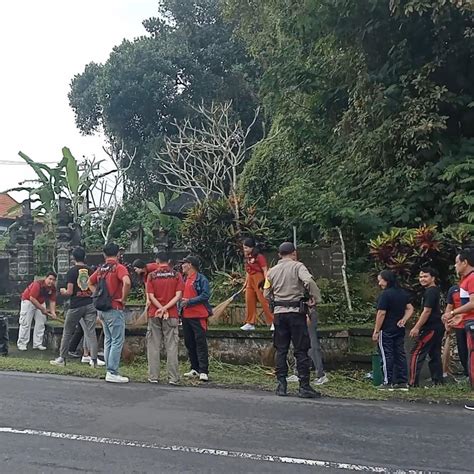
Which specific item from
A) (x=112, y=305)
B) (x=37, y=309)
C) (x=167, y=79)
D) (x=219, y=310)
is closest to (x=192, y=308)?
(x=112, y=305)

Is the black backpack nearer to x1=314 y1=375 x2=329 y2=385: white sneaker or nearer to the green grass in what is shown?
the green grass

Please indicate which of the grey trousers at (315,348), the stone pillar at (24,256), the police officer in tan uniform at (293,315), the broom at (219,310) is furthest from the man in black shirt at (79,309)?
the stone pillar at (24,256)

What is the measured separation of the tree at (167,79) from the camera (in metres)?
31.1

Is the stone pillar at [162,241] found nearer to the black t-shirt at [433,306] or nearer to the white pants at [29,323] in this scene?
the white pants at [29,323]

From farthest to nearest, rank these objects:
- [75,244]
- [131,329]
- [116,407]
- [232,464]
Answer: [75,244] → [131,329] → [116,407] → [232,464]

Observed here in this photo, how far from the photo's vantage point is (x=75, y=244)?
53.3 feet

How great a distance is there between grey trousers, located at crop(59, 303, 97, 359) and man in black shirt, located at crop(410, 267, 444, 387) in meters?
5.01

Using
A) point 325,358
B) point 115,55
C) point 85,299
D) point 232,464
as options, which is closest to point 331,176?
point 325,358

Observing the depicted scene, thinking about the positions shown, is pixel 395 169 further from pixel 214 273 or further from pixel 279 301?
pixel 279 301

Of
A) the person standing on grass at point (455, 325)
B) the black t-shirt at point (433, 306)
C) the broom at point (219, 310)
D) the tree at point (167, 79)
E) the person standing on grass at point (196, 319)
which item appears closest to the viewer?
the person standing on grass at point (455, 325)

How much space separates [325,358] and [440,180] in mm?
4413

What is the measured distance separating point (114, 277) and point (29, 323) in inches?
211

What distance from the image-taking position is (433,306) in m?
8.40

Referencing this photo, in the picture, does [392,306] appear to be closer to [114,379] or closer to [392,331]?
[392,331]
